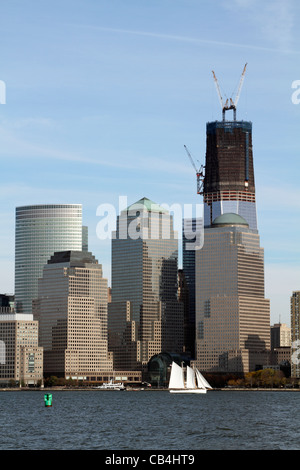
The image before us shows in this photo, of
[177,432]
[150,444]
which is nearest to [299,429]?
[177,432]

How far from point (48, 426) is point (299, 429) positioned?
34.9m
